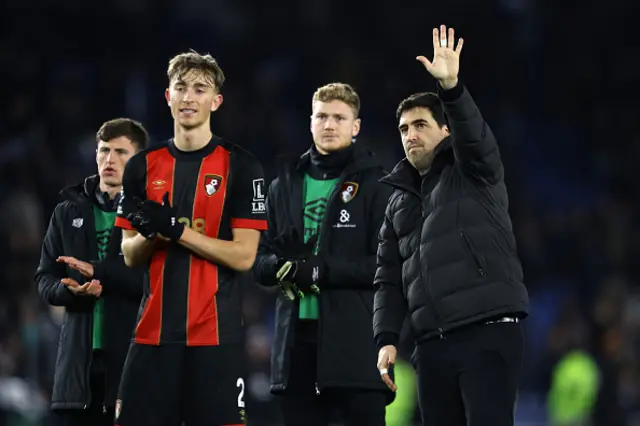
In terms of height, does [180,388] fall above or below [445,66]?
below

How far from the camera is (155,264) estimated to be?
5387 millimetres

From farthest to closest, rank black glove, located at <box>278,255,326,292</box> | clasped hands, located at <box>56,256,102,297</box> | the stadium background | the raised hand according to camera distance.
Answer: the stadium background → black glove, located at <box>278,255,326,292</box> → clasped hands, located at <box>56,256,102,297</box> → the raised hand

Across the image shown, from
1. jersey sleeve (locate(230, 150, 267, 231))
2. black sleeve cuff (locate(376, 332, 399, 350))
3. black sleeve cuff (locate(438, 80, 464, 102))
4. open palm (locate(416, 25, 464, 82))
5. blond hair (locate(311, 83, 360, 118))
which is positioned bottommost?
black sleeve cuff (locate(376, 332, 399, 350))

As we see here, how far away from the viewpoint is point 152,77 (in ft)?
47.4

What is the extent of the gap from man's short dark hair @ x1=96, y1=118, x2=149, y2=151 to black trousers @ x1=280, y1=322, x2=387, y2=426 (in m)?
1.39

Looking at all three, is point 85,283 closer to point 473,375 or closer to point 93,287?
point 93,287

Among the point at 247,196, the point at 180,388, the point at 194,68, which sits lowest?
the point at 180,388

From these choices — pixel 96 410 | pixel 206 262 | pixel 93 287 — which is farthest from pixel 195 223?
pixel 96 410

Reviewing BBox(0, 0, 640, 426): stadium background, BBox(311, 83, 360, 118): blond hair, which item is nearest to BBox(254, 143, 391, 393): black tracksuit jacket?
BBox(311, 83, 360, 118): blond hair

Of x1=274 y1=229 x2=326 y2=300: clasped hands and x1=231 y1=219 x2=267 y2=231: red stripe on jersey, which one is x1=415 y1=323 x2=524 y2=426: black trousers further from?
x1=274 y1=229 x2=326 y2=300: clasped hands

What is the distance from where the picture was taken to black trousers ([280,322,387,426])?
20.5ft

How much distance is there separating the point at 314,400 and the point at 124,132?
1.76 meters

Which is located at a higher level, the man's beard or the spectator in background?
the man's beard

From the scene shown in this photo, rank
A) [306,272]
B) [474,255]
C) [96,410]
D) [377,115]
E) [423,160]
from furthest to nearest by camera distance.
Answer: [377,115] < [306,272] < [96,410] < [423,160] < [474,255]
